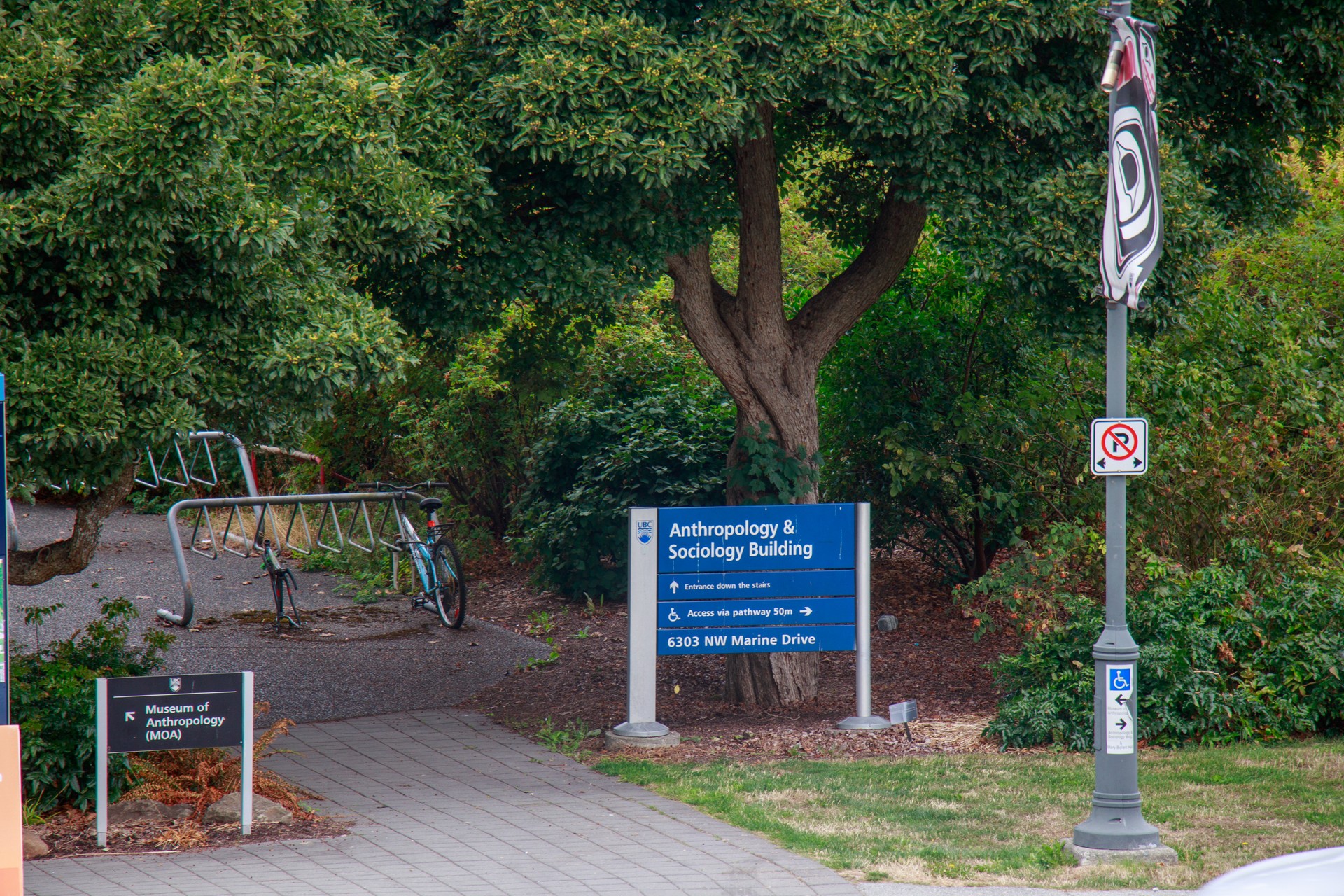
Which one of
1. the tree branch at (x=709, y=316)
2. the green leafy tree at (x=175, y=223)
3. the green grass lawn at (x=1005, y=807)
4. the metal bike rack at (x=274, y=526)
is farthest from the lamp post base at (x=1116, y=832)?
the metal bike rack at (x=274, y=526)

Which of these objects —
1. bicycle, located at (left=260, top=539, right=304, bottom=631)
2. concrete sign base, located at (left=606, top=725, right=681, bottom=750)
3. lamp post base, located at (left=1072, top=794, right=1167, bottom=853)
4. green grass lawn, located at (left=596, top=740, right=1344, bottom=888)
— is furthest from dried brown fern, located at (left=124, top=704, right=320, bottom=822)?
bicycle, located at (left=260, top=539, right=304, bottom=631)

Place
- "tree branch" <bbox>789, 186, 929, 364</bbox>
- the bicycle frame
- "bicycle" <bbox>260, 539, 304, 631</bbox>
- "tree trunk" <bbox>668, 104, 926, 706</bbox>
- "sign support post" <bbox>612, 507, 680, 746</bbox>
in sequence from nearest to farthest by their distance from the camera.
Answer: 1. "sign support post" <bbox>612, 507, 680, 746</bbox>
2. "tree trunk" <bbox>668, 104, 926, 706</bbox>
3. "tree branch" <bbox>789, 186, 929, 364</bbox>
4. "bicycle" <bbox>260, 539, 304, 631</bbox>
5. the bicycle frame

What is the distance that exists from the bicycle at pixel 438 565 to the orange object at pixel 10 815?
6.67m

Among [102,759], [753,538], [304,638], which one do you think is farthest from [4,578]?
[304,638]

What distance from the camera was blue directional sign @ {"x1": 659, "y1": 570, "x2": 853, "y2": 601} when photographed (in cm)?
876

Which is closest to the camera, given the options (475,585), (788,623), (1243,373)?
(788,623)

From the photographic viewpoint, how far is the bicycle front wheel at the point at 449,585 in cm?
1198

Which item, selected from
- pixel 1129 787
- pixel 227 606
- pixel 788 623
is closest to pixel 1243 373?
pixel 788 623

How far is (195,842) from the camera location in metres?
6.34

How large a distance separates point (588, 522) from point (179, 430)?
713cm

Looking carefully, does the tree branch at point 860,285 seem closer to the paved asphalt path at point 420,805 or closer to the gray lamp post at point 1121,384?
the gray lamp post at point 1121,384

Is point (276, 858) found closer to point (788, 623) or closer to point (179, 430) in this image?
point (179, 430)

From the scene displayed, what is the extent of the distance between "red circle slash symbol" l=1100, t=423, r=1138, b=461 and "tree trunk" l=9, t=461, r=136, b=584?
480 cm

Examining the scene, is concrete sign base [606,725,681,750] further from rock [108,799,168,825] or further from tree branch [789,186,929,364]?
tree branch [789,186,929,364]
